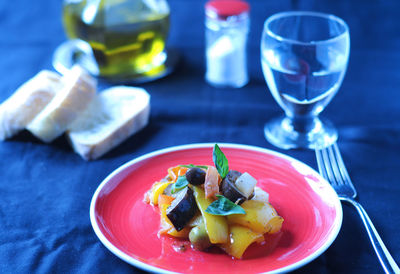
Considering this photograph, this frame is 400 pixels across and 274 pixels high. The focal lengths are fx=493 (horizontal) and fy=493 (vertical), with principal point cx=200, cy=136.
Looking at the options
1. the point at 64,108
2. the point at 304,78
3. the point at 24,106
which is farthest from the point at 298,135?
the point at 24,106

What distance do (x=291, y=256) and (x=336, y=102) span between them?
3.58 ft

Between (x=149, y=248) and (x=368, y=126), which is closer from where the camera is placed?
(x=149, y=248)

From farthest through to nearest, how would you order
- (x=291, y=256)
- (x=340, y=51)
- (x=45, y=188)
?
1. (x=340, y=51)
2. (x=45, y=188)
3. (x=291, y=256)

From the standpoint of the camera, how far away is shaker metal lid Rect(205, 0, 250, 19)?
2.17m

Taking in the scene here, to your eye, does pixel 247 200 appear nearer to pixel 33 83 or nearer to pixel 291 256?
pixel 291 256

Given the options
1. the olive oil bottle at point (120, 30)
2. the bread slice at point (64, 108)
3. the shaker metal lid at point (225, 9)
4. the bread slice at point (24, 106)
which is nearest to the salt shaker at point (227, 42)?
the shaker metal lid at point (225, 9)

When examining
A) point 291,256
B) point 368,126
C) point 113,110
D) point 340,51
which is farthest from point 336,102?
point 291,256

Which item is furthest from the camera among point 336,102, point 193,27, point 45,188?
point 193,27

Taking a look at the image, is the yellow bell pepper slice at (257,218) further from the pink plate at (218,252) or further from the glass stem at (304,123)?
the glass stem at (304,123)

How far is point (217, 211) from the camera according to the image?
1.23 meters

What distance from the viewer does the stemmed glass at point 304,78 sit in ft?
5.87

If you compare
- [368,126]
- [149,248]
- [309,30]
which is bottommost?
[368,126]

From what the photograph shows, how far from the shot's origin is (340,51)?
1.81 metres

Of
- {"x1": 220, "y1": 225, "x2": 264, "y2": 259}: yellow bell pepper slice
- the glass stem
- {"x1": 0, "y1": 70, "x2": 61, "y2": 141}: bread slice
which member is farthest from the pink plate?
{"x1": 0, "y1": 70, "x2": 61, "y2": 141}: bread slice
